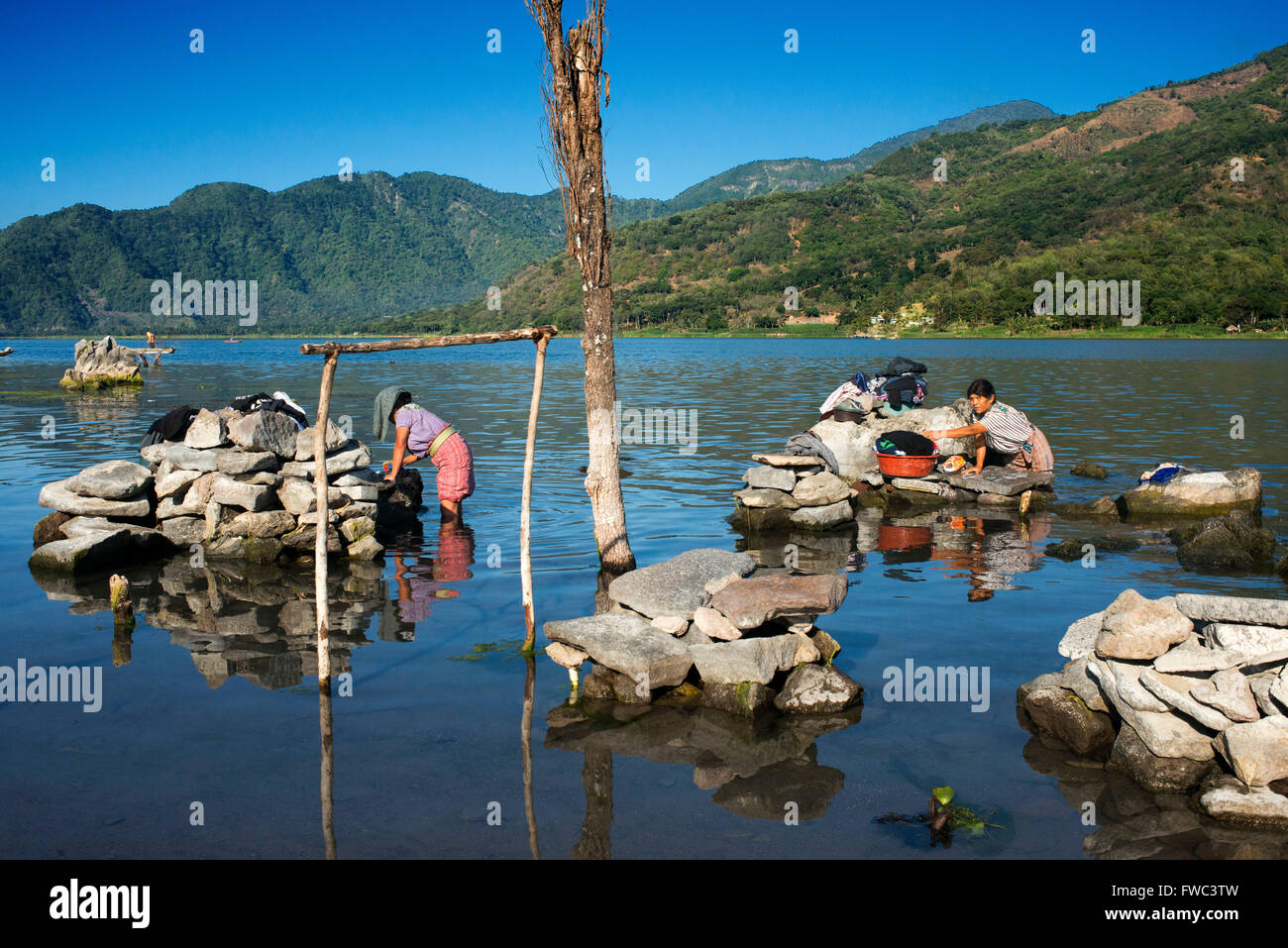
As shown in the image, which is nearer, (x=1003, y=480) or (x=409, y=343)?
(x=409, y=343)

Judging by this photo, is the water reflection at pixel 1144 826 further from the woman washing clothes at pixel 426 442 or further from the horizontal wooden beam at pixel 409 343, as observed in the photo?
the woman washing clothes at pixel 426 442

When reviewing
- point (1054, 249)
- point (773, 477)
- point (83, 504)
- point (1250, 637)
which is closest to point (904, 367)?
point (773, 477)

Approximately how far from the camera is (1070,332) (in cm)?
10231

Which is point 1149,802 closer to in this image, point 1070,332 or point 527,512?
point 527,512

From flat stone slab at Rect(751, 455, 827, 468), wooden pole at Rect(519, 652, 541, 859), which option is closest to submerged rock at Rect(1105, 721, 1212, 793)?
wooden pole at Rect(519, 652, 541, 859)

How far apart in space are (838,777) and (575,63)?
7809mm

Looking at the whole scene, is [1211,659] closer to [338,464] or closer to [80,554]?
[338,464]

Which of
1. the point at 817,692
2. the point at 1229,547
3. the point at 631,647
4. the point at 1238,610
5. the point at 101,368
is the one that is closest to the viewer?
the point at 1238,610

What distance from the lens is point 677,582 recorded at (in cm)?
868

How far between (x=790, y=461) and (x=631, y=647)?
8.09m

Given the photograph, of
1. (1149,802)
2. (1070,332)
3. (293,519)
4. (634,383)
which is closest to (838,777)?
(1149,802)

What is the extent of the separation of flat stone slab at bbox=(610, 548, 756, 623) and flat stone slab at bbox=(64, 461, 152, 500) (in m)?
8.26

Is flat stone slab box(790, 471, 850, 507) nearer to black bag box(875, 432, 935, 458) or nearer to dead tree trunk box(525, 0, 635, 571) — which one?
black bag box(875, 432, 935, 458)

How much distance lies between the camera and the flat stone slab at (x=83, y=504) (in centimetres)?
1265
